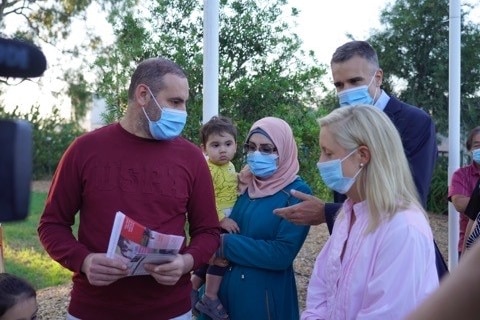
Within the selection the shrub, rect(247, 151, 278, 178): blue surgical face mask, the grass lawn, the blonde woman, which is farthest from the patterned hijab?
the shrub

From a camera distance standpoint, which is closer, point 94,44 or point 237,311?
point 237,311

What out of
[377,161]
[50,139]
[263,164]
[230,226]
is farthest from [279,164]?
[50,139]

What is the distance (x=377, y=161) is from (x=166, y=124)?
3.43ft

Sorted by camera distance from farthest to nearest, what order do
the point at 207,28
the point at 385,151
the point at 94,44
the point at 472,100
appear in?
1. the point at 94,44
2. the point at 472,100
3. the point at 207,28
4. the point at 385,151

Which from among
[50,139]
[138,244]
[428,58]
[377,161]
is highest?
[428,58]

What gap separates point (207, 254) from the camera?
10.6ft

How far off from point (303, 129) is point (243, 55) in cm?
92

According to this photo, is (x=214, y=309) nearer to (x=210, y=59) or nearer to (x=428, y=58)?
(x=210, y=59)

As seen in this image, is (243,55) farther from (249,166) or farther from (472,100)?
(472,100)

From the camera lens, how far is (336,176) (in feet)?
9.19

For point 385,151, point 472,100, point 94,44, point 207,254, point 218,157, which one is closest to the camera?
point 385,151

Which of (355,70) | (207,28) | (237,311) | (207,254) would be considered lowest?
(237,311)

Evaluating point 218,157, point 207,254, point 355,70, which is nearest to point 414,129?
point 355,70

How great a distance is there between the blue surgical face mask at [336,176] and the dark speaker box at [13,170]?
5.80ft
